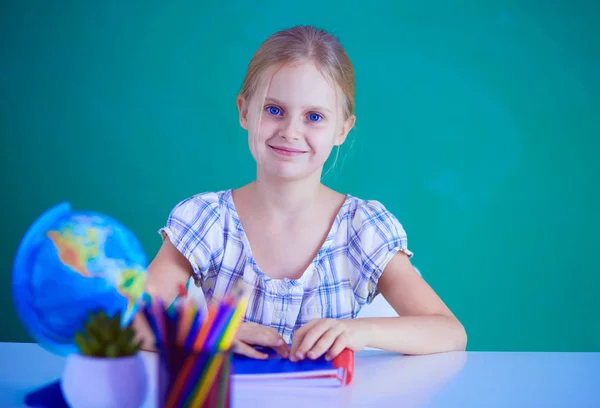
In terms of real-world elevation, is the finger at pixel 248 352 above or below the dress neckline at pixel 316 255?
below

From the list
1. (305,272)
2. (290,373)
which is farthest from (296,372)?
(305,272)

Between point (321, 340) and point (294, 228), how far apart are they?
1.57ft

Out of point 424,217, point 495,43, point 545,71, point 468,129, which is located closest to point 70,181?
point 424,217

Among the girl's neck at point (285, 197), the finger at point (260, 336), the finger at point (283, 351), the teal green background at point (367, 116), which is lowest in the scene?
the finger at point (283, 351)

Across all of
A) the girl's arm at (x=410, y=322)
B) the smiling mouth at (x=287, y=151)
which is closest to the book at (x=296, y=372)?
the girl's arm at (x=410, y=322)

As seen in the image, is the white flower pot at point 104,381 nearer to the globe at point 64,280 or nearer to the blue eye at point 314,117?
the globe at point 64,280

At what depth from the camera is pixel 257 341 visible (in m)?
0.89

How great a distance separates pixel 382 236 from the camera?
4.12 ft

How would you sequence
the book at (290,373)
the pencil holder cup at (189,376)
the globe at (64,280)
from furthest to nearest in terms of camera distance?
the book at (290,373), the globe at (64,280), the pencil holder cup at (189,376)

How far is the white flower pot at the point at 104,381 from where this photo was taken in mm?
548

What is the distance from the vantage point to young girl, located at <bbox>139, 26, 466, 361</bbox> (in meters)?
1.19

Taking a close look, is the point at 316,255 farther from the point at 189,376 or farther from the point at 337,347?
the point at 189,376

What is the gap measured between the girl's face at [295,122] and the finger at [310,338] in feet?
1.38

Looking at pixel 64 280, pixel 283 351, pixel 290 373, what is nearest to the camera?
pixel 64 280
